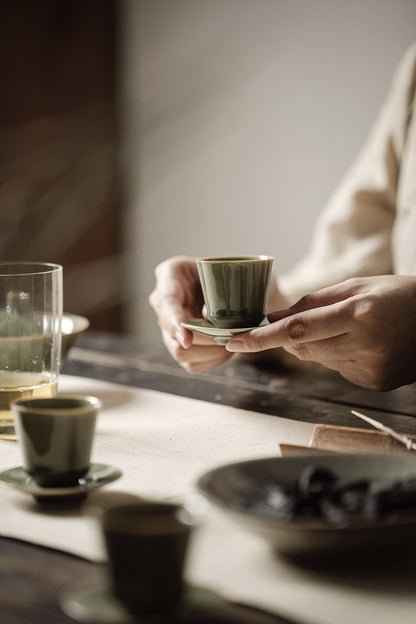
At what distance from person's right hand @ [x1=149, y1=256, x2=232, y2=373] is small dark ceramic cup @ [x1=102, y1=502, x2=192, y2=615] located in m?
0.58

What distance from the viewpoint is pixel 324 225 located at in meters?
1.86

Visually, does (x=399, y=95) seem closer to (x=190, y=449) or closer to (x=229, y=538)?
(x=190, y=449)

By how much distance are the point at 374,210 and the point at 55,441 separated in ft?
4.44

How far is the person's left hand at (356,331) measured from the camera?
3.15 ft

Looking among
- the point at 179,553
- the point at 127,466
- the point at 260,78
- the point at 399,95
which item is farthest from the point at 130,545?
the point at 260,78

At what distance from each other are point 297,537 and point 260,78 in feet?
9.31

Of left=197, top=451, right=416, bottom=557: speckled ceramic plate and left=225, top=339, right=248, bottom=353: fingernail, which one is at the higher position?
left=225, top=339, right=248, bottom=353: fingernail

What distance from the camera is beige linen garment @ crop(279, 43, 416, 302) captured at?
180cm

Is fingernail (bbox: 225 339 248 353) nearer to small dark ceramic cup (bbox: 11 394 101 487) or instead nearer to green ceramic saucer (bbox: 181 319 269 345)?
green ceramic saucer (bbox: 181 319 269 345)

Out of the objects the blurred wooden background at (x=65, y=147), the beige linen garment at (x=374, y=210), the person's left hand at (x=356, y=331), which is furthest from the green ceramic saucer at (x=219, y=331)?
the blurred wooden background at (x=65, y=147)

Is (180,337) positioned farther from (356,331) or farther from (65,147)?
(65,147)

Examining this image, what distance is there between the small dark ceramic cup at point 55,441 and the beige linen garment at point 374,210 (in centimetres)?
113

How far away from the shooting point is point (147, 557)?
48 centimetres

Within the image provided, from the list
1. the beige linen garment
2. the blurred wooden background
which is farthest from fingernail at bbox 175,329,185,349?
the blurred wooden background
